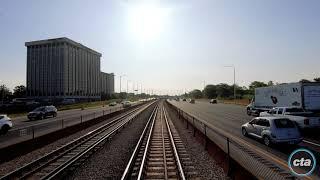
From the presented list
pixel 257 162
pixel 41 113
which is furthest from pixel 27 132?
pixel 41 113

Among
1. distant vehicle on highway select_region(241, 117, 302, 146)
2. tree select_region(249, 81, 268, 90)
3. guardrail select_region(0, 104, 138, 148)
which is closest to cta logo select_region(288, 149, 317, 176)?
distant vehicle on highway select_region(241, 117, 302, 146)

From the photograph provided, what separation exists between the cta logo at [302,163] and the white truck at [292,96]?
11.1 metres

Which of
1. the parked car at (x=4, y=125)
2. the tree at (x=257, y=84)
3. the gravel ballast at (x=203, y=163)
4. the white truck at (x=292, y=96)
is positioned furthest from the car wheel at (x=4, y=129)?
the tree at (x=257, y=84)

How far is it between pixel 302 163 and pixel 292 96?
15.9 metres

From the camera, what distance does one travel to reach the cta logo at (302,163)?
433 inches

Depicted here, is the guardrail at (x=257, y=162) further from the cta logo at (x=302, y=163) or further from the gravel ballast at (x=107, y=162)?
the gravel ballast at (x=107, y=162)

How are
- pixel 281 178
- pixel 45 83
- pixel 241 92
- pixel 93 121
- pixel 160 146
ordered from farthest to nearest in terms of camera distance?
1. pixel 45 83
2. pixel 241 92
3. pixel 93 121
4. pixel 160 146
5. pixel 281 178

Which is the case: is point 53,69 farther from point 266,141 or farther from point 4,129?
point 266,141

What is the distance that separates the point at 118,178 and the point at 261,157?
6.40 metres

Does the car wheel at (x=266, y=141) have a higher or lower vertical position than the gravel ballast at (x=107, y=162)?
higher

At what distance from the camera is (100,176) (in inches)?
440

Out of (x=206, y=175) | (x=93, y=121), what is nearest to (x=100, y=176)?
(x=206, y=175)

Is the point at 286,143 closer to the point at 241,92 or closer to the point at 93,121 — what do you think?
the point at 93,121

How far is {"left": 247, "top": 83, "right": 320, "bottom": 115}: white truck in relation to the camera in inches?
995
